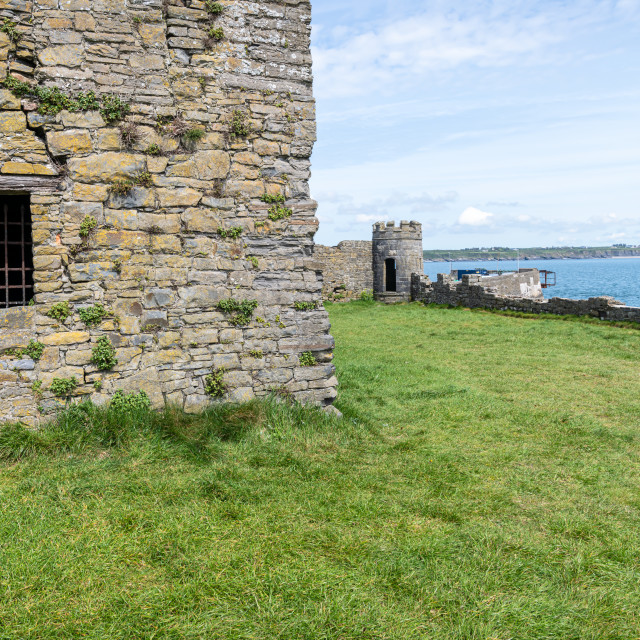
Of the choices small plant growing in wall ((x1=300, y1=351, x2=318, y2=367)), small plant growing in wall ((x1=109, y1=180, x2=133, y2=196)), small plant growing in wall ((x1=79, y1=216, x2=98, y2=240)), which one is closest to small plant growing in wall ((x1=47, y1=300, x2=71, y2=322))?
small plant growing in wall ((x1=79, y1=216, x2=98, y2=240))

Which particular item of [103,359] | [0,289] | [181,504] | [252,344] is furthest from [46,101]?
[181,504]

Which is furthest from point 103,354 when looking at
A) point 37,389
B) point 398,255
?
point 398,255

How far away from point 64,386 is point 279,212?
3.29 meters

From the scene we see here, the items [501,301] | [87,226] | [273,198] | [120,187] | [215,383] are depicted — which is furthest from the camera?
[501,301]

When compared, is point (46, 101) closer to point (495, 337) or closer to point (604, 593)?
point (604, 593)

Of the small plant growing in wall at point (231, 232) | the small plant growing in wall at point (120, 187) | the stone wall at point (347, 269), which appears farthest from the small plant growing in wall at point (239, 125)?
the stone wall at point (347, 269)

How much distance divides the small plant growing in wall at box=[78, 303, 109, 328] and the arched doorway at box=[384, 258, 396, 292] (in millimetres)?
22917

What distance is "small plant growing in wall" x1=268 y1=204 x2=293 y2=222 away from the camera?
22.4 ft

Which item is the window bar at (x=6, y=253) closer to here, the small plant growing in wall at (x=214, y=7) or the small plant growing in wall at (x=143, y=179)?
the small plant growing in wall at (x=143, y=179)

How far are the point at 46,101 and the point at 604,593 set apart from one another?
689 cm

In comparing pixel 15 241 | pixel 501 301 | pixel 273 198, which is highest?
pixel 273 198

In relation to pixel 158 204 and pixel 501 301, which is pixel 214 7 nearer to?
pixel 158 204

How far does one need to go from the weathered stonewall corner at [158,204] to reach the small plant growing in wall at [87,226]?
0.01 m

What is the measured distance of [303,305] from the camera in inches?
275
